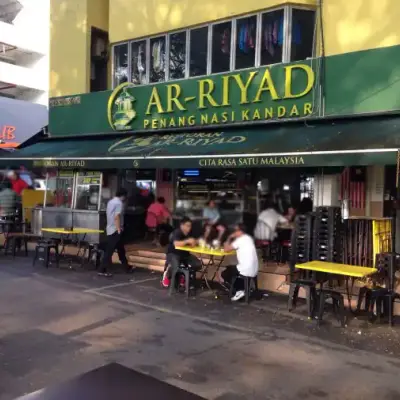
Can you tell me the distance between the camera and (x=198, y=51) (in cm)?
1113

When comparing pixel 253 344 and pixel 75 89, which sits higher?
pixel 75 89

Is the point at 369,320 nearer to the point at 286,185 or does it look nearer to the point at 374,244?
the point at 374,244

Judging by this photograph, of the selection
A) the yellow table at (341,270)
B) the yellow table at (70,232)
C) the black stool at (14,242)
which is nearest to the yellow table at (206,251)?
the yellow table at (341,270)

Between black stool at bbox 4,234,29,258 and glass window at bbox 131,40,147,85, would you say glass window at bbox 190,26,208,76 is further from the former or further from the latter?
black stool at bbox 4,234,29,258

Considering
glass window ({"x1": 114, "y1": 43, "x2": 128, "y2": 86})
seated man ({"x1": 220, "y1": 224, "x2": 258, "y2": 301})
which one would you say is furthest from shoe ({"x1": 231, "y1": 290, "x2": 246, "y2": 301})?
glass window ({"x1": 114, "y1": 43, "x2": 128, "y2": 86})

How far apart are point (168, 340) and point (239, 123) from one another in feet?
18.7

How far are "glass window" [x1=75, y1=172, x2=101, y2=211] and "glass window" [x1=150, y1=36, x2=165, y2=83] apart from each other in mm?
2802

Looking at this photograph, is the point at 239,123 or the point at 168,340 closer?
the point at 168,340

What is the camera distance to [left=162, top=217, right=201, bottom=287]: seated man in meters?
8.05

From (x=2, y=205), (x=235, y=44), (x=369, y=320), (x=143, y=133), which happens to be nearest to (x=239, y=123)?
(x=235, y=44)

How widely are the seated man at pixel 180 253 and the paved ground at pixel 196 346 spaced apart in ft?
1.57

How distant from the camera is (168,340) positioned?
18.5ft

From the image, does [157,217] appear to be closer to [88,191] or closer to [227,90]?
[88,191]

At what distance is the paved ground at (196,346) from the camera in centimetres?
441
